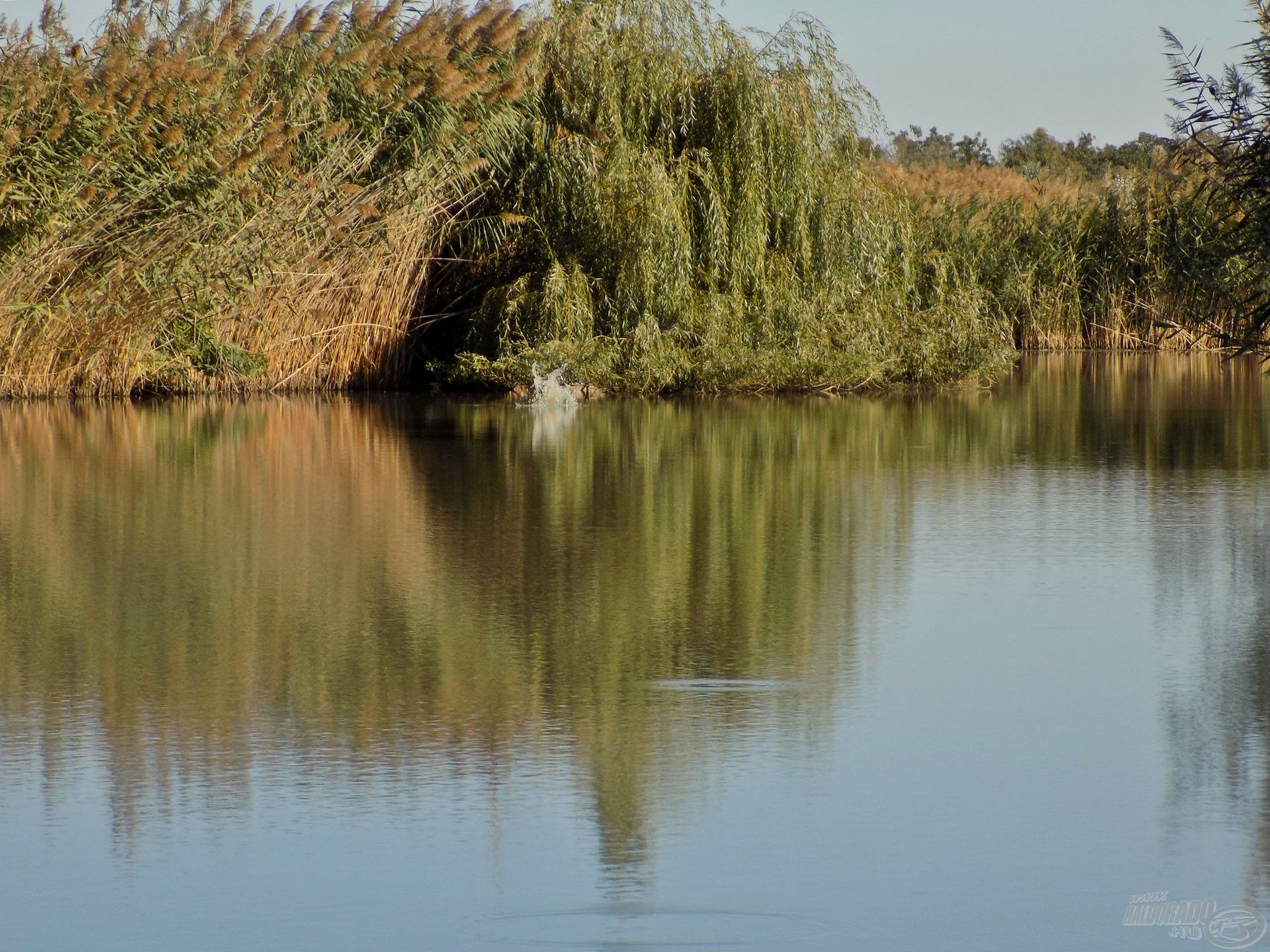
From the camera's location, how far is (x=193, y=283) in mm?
15664

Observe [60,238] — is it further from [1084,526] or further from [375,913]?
[375,913]

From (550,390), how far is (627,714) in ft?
42.2

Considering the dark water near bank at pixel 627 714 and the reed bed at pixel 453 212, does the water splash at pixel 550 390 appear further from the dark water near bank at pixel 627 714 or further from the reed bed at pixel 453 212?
the dark water near bank at pixel 627 714

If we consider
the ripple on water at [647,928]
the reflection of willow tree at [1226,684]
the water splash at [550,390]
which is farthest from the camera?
the water splash at [550,390]

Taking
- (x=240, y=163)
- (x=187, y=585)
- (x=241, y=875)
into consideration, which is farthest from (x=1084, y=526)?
(x=240, y=163)

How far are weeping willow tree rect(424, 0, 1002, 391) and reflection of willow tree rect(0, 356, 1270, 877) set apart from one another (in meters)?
4.18

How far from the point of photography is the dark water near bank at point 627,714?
9.89 feet

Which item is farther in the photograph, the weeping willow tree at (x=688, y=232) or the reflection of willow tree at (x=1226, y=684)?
the weeping willow tree at (x=688, y=232)

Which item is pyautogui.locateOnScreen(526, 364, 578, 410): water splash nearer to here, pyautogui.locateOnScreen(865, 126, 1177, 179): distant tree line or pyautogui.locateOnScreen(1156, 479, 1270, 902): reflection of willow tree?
pyautogui.locateOnScreen(1156, 479, 1270, 902): reflection of willow tree

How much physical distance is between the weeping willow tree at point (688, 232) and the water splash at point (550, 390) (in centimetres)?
14

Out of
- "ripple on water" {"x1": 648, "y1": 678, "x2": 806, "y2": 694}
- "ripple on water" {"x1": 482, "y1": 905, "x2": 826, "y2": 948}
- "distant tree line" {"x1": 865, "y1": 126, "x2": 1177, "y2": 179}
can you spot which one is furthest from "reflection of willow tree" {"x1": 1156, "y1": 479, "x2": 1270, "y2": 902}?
"distant tree line" {"x1": 865, "y1": 126, "x2": 1177, "y2": 179}

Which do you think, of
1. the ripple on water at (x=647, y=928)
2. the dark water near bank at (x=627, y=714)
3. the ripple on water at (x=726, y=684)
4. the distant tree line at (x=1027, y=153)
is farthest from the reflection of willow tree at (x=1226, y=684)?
the distant tree line at (x=1027, y=153)

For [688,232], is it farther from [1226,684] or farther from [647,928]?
[647,928]

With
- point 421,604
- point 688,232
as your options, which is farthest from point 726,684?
point 688,232
